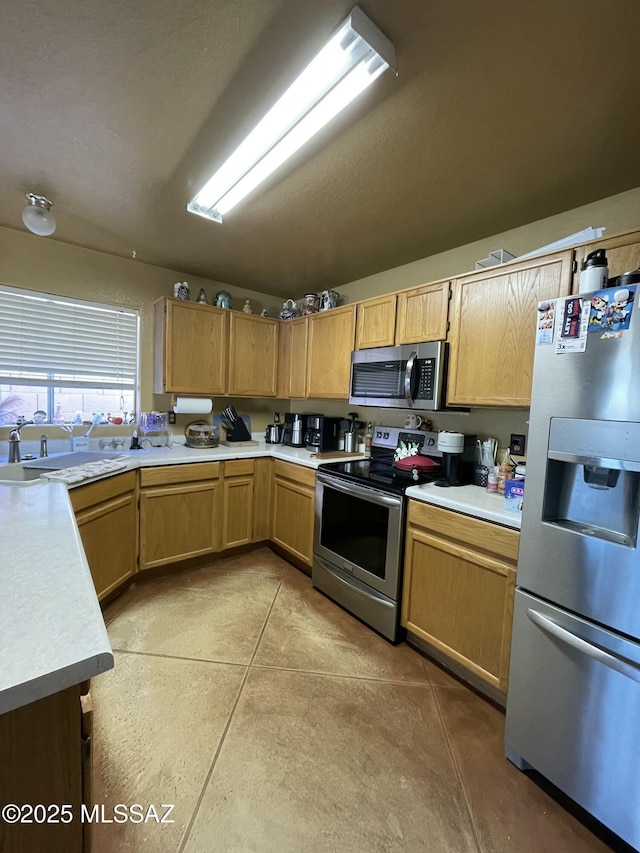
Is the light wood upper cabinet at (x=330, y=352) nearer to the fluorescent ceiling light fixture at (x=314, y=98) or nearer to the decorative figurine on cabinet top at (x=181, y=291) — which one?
the decorative figurine on cabinet top at (x=181, y=291)

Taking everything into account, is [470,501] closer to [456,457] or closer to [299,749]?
[456,457]

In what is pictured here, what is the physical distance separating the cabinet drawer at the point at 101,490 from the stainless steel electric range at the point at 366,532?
1.28 metres

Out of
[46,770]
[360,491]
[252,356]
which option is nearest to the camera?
[46,770]

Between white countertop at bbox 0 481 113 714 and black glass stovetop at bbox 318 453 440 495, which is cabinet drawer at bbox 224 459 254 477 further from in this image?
white countertop at bbox 0 481 113 714

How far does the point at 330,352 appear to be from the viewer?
284cm

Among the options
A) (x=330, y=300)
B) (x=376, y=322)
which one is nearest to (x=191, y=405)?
(x=330, y=300)

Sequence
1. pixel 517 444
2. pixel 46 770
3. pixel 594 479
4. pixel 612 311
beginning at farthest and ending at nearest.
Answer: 1. pixel 517 444
2. pixel 594 479
3. pixel 612 311
4. pixel 46 770

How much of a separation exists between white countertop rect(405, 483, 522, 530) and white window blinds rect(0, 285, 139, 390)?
2531 millimetres

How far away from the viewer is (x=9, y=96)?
128 centimetres

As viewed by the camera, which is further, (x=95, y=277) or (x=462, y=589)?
(x=95, y=277)

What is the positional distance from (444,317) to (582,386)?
3.39 feet

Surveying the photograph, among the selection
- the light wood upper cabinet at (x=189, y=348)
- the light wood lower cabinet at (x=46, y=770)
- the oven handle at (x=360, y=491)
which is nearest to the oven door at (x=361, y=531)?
the oven handle at (x=360, y=491)

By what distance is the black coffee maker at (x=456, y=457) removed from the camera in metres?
1.97

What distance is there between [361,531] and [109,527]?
1.58 metres
